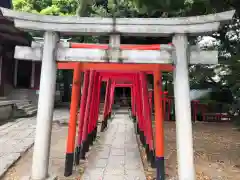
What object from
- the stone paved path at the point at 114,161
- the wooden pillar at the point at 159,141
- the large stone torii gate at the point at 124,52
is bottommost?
the stone paved path at the point at 114,161

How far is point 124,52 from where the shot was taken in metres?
4.38

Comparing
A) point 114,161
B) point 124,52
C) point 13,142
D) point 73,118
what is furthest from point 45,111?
point 13,142

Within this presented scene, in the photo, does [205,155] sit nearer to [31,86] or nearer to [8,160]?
[8,160]

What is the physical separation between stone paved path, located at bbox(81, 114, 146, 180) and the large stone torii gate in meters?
1.19

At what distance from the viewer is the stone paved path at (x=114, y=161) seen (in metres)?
5.26

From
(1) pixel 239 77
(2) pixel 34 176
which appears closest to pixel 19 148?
(2) pixel 34 176

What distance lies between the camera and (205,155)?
7164mm

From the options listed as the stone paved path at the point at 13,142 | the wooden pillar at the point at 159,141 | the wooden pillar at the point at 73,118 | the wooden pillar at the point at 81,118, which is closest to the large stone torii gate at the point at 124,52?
the wooden pillar at the point at 159,141

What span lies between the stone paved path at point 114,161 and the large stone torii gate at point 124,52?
1192 mm

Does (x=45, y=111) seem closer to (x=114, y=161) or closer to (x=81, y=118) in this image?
(x=81, y=118)

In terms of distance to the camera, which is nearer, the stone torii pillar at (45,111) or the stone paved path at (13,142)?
the stone torii pillar at (45,111)

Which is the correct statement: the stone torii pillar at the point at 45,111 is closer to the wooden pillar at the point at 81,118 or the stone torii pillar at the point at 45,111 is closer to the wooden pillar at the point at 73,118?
the wooden pillar at the point at 73,118

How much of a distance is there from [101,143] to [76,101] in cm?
353

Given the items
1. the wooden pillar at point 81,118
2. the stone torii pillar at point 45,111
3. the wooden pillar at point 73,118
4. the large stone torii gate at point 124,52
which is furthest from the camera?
the wooden pillar at point 81,118
